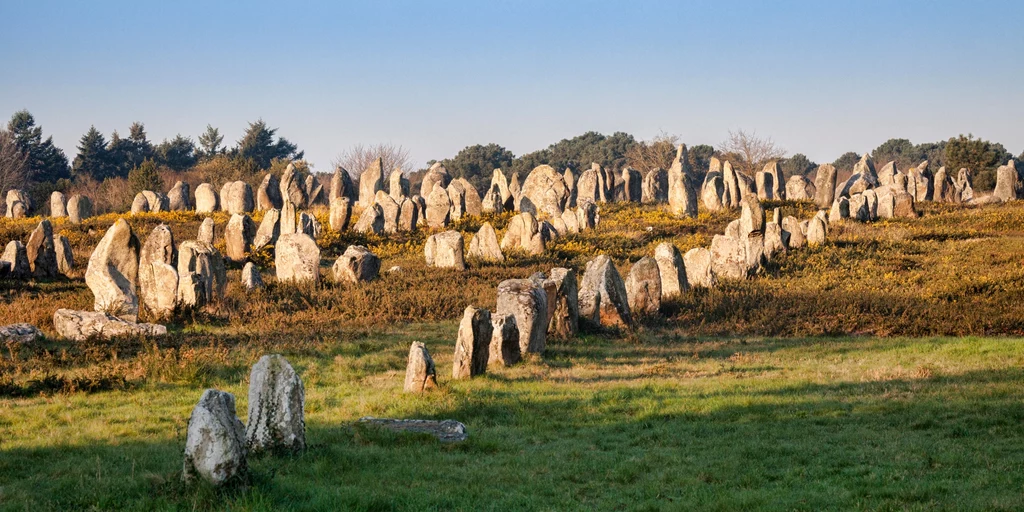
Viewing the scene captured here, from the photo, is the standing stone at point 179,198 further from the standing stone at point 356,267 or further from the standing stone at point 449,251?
the standing stone at point 356,267

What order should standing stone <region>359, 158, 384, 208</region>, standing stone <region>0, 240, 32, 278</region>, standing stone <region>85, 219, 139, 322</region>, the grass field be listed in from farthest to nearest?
standing stone <region>359, 158, 384, 208</region> → standing stone <region>0, 240, 32, 278</region> → standing stone <region>85, 219, 139, 322</region> → the grass field

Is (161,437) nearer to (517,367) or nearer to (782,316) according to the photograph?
(517,367)

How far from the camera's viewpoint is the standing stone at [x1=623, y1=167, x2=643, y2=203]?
6275 cm

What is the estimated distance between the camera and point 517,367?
1605 centimetres

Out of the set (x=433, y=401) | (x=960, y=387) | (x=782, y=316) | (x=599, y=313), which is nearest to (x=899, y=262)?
(x=782, y=316)

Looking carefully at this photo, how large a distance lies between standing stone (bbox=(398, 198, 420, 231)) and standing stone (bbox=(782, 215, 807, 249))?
15957 millimetres

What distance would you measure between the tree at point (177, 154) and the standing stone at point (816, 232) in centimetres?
6729

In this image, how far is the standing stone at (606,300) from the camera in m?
21.5

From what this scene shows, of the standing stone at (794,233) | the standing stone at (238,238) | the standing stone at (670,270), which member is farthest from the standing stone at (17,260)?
the standing stone at (794,233)

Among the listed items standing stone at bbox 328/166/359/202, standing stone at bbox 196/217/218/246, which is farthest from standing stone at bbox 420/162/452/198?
standing stone at bbox 196/217/218/246

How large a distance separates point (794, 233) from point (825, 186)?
16.4 meters

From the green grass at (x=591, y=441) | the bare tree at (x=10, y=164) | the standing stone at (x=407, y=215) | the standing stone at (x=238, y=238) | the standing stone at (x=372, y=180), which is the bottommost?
the green grass at (x=591, y=441)

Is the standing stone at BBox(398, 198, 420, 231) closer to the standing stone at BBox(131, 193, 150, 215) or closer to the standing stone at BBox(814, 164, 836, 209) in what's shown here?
the standing stone at BBox(131, 193, 150, 215)

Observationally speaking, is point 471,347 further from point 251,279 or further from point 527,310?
point 251,279
